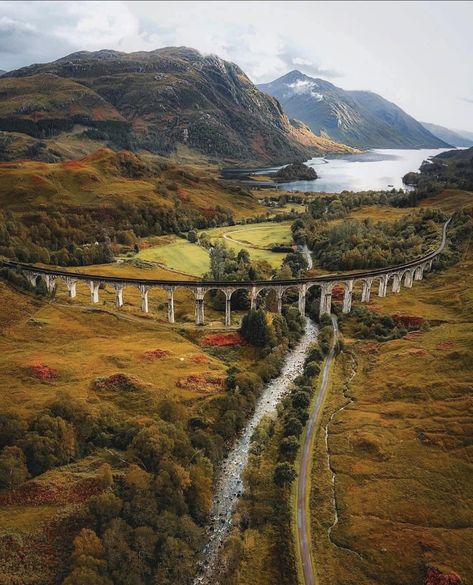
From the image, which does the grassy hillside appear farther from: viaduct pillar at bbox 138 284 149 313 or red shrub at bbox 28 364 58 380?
viaduct pillar at bbox 138 284 149 313

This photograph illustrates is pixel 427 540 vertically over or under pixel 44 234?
under

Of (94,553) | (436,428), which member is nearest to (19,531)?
(94,553)

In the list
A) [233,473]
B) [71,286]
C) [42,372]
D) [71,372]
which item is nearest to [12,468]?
[42,372]

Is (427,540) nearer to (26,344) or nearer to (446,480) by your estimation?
(446,480)

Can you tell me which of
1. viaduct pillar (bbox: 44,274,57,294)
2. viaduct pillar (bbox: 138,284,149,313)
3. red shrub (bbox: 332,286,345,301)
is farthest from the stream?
viaduct pillar (bbox: 44,274,57,294)

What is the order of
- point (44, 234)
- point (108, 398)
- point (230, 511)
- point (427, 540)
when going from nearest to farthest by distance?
point (427, 540) → point (230, 511) → point (108, 398) → point (44, 234)

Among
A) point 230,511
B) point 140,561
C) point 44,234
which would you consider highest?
point 44,234


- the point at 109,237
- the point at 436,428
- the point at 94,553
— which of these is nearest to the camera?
the point at 94,553
